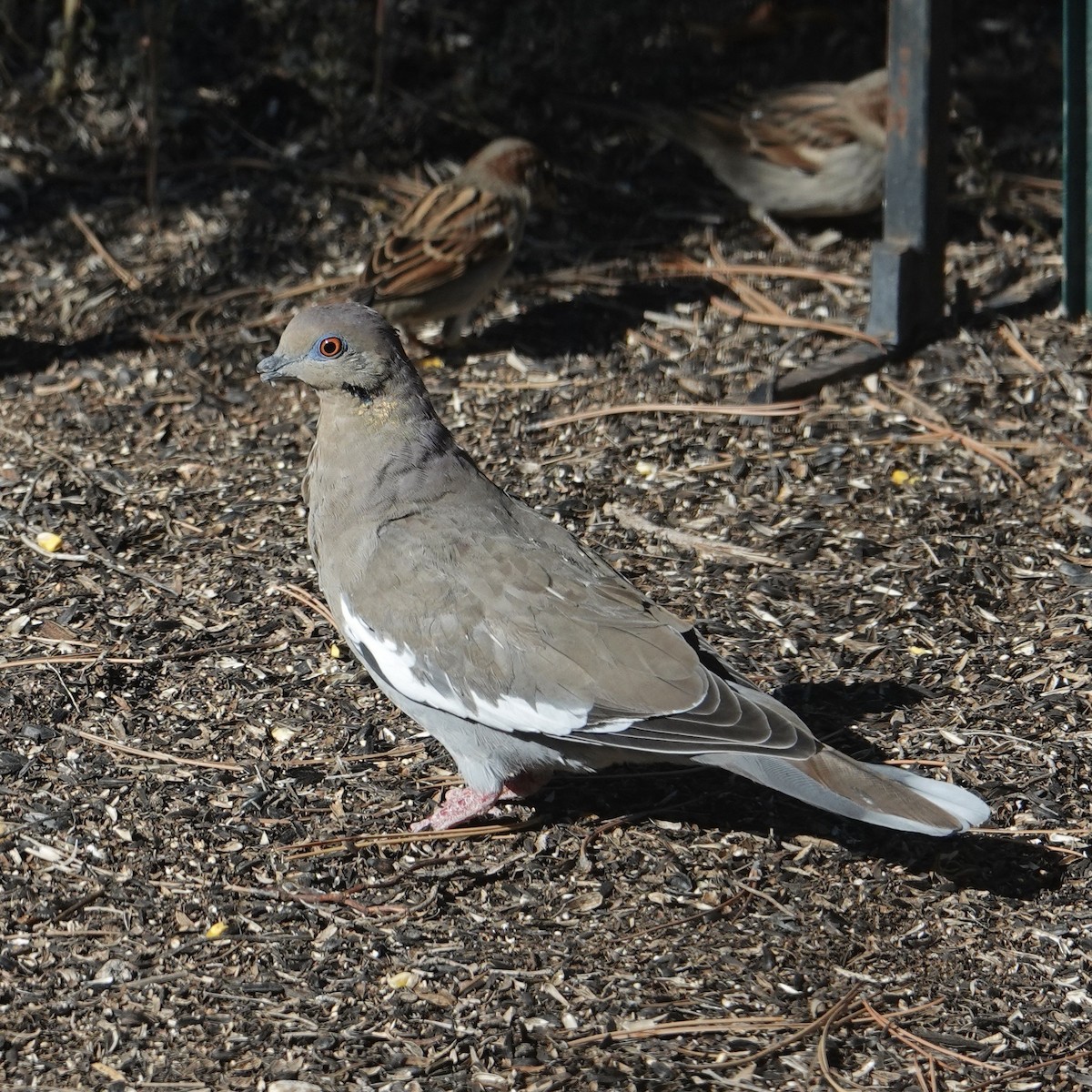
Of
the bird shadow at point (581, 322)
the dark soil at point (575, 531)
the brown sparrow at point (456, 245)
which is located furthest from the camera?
the bird shadow at point (581, 322)

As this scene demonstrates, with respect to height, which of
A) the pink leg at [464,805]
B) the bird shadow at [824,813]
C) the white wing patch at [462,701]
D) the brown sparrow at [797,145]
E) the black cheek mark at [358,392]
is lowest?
the bird shadow at [824,813]

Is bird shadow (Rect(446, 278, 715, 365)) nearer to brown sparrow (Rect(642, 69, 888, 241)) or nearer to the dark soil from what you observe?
the dark soil

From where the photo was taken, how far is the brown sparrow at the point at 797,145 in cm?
673

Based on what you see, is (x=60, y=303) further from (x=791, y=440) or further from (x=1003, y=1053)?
(x=1003, y=1053)

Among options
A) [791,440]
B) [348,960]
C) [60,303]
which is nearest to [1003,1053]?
[348,960]

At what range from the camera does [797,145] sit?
6797 mm

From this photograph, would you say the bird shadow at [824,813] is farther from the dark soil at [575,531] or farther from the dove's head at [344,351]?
the dove's head at [344,351]

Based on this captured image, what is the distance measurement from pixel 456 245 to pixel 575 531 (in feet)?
4.75

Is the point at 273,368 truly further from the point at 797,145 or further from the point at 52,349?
the point at 797,145

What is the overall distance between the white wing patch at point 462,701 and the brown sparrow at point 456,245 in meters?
2.30

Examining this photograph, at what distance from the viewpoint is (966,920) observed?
137 inches

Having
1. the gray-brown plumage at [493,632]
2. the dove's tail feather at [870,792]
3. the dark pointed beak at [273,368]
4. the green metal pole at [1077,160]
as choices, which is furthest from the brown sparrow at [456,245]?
the dove's tail feather at [870,792]

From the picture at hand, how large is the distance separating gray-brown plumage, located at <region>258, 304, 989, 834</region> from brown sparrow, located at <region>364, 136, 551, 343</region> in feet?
5.73

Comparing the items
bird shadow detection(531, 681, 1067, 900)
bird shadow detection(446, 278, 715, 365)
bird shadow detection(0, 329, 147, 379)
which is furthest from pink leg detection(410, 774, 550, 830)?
bird shadow detection(0, 329, 147, 379)
